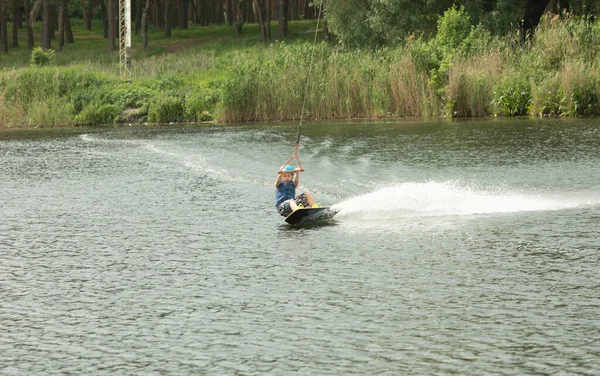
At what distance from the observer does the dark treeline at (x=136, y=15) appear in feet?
212

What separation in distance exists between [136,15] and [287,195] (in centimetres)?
6839

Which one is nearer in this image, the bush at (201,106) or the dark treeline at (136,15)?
the bush at (201,106)

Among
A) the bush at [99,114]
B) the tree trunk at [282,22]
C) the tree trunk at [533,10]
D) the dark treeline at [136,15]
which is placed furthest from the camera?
the dark treeline at [136,15]

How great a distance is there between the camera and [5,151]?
28.3 metres

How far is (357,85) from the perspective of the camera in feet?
115

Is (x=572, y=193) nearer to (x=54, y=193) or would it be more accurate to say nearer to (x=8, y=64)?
(x=54, y=193)

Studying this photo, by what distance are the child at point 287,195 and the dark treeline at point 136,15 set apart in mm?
47763

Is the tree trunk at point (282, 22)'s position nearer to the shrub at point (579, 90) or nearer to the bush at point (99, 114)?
the bush at point (99, 114)

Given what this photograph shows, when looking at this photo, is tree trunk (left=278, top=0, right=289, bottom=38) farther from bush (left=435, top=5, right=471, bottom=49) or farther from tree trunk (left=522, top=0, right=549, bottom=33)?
bush (left=435, top=5, right=471, bottom=49)

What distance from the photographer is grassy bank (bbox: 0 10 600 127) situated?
31828 mm

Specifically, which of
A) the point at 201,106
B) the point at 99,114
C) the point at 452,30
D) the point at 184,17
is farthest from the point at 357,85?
the point at 184,17

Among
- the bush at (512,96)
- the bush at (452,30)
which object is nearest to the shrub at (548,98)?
the bush at (512,96)

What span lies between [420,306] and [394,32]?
3671 cm

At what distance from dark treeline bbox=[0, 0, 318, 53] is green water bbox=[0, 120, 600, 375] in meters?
44.2
